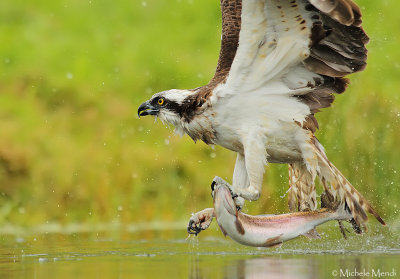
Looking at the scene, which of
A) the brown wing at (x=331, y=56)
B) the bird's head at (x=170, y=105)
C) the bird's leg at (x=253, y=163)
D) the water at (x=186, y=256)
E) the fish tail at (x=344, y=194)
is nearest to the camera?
the water at (x=186, y=256)

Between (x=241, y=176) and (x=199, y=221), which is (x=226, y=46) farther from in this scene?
(x=199, y=221)

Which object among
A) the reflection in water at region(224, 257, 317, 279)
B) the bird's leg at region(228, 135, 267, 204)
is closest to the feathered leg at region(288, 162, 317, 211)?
the bird's leg at region(228, 135, 267, 204)

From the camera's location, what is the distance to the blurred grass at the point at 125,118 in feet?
49.3

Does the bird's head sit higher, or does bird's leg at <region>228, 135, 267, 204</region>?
the bird's head

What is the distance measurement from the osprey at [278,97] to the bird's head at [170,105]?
0.04 ft

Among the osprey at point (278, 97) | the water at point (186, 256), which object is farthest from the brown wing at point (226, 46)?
the water at point (186, 256)

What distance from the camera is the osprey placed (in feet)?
31.7

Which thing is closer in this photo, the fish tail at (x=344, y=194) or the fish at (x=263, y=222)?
the fish at (x=263, y=222)

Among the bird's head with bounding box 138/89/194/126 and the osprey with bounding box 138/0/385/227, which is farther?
the bird's head with bounding box 138/89/194/126

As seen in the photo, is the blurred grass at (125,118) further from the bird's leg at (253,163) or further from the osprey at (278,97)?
the bird's leg at (253,163)

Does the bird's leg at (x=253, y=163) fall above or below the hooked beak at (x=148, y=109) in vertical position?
below

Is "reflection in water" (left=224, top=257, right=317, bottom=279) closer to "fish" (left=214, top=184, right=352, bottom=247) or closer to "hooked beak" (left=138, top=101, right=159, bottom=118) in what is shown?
"fish" (left=214, top=184, right=352, bottom=247)

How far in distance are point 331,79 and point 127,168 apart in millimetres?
6032

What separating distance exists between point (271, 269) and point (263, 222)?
72 cm
